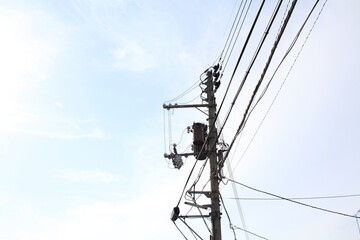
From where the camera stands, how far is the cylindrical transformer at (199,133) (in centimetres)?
1412

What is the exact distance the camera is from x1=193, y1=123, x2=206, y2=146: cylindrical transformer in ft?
46.3

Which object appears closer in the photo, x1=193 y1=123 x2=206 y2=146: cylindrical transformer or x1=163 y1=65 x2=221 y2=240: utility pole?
x1=163 y1=65 x2=221 y2=240: utility pole

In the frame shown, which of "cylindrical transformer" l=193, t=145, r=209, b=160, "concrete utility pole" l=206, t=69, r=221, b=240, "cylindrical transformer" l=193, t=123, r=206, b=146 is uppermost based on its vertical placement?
"cylindrical transformer" l=193, t=123, r=206, b=146

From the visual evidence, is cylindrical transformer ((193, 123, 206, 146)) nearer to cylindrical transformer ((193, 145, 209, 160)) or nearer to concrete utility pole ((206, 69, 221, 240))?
cylindrical transformer ((193, 145, 209, 160))

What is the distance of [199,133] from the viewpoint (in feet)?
46.5

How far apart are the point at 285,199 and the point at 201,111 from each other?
186 inches

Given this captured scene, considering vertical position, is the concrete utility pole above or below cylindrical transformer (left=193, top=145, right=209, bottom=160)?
below

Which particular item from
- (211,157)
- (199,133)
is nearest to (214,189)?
(211,157)

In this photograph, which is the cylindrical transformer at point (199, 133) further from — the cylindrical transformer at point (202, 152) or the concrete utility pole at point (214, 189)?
the concrete utility pole at point (214, 189)

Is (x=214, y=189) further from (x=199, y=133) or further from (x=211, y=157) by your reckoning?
(x=199, y=133)

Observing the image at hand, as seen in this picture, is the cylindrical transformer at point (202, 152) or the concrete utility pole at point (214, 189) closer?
the concrete utility pole at point (214, 189)

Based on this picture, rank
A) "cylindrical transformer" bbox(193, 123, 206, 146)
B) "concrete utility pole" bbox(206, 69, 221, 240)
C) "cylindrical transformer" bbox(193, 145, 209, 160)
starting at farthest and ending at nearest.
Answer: "cylindrical transformer" bbox(193, 123, 206, 146) < "cylindrical transformer" bbox(193, 145, 209, 160) < "concrete utility pole" bbox(206, 69, 221, 240)

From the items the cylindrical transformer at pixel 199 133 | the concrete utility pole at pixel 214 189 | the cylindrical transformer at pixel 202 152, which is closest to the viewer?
the concrete utility pole at pixel 214 189

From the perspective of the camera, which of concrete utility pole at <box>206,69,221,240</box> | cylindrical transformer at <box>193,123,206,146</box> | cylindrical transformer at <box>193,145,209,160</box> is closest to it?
concrete utility pole at <box>206,69,221,240</box>
